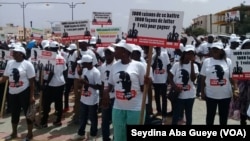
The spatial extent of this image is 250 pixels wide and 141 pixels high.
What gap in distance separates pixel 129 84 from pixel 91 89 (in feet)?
7.73

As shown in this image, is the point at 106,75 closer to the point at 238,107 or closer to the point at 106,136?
the point at 106,136

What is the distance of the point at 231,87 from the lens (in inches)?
287


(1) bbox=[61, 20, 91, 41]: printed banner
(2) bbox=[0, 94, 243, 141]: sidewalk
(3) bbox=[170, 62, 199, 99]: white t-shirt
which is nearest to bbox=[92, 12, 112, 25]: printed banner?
(1) bbox=[61, 20, 91, 41]: printed banner

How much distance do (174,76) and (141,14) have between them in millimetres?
Result: 2124

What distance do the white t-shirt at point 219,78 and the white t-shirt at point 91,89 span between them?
6.84 ft

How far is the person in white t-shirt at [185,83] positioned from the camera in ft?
25.2

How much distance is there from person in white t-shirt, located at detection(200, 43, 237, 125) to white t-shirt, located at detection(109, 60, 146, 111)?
1.68 metres

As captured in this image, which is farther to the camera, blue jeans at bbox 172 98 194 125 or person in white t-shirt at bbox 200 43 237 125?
blue jeans at bbox 172 98 194 125

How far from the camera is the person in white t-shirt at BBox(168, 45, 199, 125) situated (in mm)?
7688
